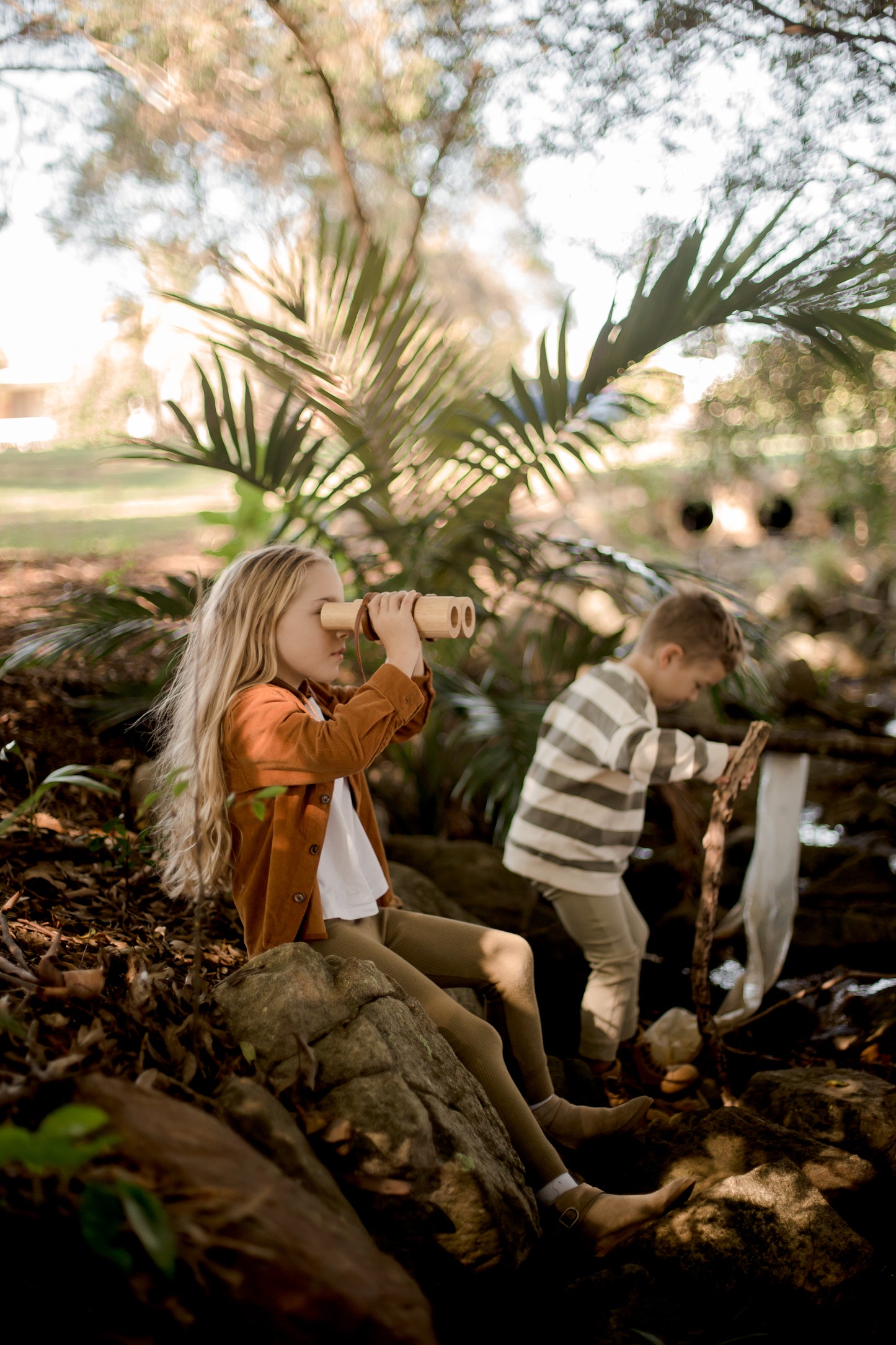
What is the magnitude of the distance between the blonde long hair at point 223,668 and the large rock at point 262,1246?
2.71 feet

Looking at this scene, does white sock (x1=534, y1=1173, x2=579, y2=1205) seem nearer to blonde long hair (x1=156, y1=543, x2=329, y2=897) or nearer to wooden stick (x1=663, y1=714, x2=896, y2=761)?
blonde long hair (x1=156, y1=543, x2=329, y2=897)

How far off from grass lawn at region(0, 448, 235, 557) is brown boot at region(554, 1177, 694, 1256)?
4.53m

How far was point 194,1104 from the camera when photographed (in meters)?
1.57

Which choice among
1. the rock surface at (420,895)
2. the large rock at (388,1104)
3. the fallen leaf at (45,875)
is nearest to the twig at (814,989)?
the rock surface at (420,895)

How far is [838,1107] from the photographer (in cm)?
240

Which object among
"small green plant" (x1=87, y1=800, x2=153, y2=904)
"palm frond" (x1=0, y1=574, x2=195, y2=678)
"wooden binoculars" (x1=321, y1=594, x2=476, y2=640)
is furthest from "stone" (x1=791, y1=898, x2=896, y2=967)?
"palm frond" (x1=0, y1=574, x2=195, y2=678)

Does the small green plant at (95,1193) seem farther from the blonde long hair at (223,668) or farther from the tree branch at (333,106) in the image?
the tree branch at (333,106)

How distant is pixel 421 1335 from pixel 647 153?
395cm

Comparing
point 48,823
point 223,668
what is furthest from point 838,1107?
point 48,823

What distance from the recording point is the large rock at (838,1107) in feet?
7.69

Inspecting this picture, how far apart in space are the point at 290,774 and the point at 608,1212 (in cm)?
113

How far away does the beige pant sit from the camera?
2.89 m

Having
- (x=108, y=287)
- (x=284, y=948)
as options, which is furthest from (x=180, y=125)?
(x=284, y=948)

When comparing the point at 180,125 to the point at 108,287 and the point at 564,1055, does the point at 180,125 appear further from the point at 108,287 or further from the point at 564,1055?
the point at 564,1055
